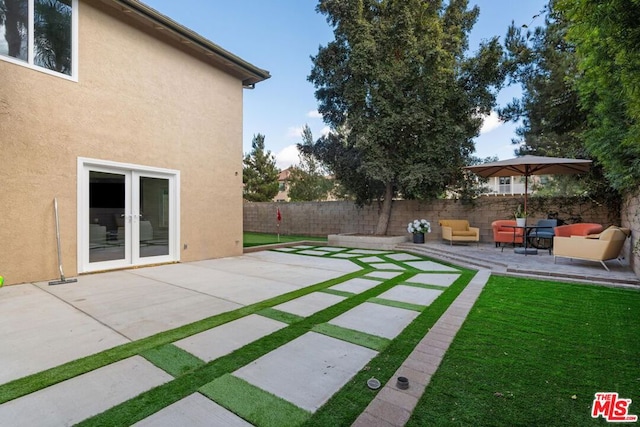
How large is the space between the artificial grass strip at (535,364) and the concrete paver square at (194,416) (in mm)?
1116

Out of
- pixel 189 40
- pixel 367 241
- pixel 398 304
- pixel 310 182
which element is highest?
pixel 189 40

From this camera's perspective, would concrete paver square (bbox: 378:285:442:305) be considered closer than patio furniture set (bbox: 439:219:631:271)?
Yes

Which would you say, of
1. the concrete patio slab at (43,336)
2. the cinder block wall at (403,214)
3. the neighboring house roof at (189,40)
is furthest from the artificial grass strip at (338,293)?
the cinder block wall at (403,214)

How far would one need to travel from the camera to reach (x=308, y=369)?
8.01 feet

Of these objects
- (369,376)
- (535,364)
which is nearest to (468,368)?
(535,364)

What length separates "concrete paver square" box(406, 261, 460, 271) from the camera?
22.7ft

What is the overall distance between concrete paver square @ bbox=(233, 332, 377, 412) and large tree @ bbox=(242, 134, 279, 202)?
19369mm

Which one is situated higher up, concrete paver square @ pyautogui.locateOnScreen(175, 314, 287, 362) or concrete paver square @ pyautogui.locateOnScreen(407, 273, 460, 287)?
concrete paver square @ pyautogui.locateOnScreen(175, 314, 287, 362)

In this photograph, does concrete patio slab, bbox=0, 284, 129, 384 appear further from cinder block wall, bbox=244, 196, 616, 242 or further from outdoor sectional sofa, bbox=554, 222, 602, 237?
cinder block wall, bbox=244, 196, 616, 242

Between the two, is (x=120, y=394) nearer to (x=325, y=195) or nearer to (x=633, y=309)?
(x=633, y=309)

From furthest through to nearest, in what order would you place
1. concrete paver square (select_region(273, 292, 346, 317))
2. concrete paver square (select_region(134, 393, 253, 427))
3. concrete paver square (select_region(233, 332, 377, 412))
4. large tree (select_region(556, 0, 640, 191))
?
concrete paver square (select_region(273, 292, 346, 317))
concrete paver square (select_region(233, 332, 377, 412))
large tree (select_region(556, 0, 640, 191))
concrete paver square (select_region(134, 393, 253, 427))

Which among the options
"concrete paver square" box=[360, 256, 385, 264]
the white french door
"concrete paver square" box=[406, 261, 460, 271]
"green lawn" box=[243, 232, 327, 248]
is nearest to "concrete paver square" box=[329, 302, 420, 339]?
"concrete paver square" box=[406, 261, 460, 271]

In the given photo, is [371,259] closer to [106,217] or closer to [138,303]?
[138,303]

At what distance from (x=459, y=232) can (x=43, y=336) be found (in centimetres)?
996
